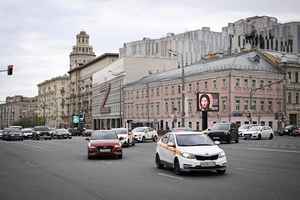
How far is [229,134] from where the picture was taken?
42.8 meters

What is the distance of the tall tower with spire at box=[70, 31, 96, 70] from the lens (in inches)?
7343

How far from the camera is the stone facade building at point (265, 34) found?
122 meters

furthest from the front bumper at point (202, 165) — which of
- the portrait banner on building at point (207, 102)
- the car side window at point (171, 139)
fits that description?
the portrait banner on building at point (207, 102)

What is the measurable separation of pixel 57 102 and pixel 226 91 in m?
116

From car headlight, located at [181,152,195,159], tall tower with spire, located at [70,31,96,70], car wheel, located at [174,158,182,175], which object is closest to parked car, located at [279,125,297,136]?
car wheel, located at [174,158,182,175]

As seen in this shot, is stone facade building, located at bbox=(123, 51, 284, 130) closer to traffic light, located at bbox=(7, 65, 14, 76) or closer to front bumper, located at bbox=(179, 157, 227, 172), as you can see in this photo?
traffic light, located at bbox=(7, 65, 14, 76)

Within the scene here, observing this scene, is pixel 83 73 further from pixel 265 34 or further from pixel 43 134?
pixel 43 134

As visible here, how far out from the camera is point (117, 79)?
11531cm

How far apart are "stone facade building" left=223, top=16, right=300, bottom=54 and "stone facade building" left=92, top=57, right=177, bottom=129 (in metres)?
18.3

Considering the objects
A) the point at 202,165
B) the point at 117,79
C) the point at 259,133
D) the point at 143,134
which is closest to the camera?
the point at 202,165

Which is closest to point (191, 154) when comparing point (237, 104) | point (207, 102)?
point (207, 102)

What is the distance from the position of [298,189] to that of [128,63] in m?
100

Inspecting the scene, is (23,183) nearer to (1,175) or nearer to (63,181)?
(63,181)

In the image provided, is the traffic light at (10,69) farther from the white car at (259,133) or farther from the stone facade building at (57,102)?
the stone facade building at (57,102)
